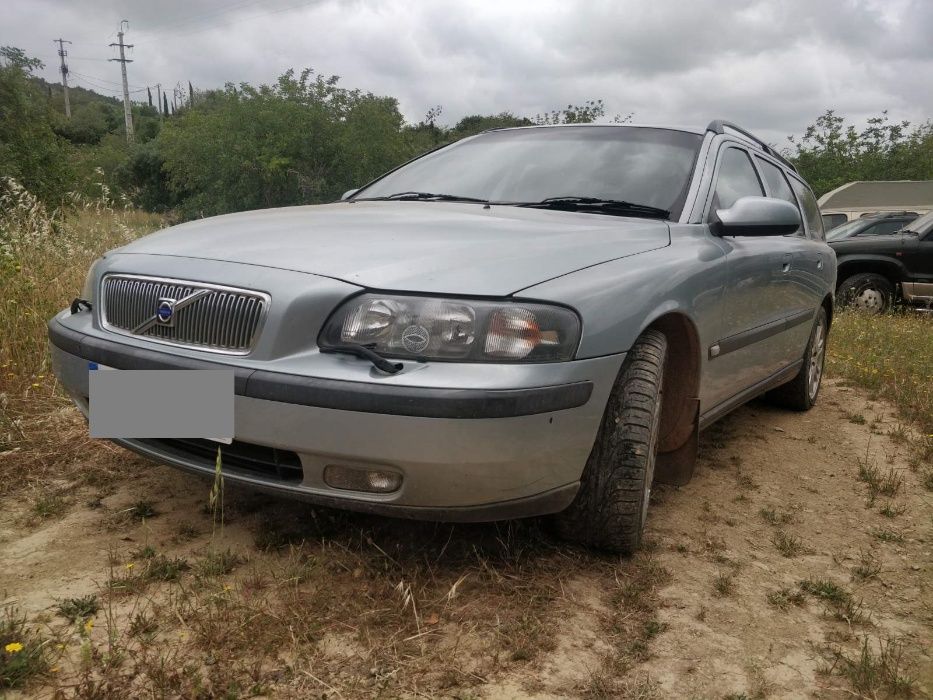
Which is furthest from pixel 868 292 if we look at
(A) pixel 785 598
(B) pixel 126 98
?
(B) pixel 126 98

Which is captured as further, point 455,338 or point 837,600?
point 837,600

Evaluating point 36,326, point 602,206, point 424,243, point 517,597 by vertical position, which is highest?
point 602,206

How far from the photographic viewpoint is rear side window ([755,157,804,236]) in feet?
12.7

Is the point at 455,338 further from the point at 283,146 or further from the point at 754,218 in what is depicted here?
the point at 283,146

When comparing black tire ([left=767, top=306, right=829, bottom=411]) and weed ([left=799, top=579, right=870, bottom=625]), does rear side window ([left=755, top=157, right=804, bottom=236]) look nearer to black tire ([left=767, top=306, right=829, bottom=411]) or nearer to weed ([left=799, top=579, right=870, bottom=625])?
black tire ([left=767, top=306, right=829, bottom=411])

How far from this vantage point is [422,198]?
3.14m

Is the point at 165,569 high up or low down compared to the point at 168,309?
down

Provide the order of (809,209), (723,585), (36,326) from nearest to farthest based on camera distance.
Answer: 1. (723,585)
2. (36,326)
3. (809,209)

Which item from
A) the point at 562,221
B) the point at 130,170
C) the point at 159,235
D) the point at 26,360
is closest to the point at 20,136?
the point at 26,360

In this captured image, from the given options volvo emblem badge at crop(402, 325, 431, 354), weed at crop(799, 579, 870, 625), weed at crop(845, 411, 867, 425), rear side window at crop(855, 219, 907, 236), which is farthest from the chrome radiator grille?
rear side window at crop(855, 219, 907, 236)

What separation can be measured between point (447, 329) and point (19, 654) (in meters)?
1.20

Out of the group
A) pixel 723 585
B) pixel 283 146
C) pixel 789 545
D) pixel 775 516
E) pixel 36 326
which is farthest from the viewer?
pixel 283 146

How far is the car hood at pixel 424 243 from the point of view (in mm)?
1934

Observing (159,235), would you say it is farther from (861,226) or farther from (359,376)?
(861,226)
